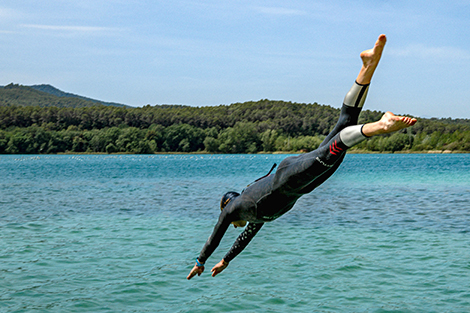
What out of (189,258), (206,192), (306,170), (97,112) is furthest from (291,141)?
(306,170)

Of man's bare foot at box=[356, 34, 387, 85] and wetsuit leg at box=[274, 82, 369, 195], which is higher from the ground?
man's bare foot at box=[356, 34, 387, 85]

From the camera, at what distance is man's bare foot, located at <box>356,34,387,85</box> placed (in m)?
5.06

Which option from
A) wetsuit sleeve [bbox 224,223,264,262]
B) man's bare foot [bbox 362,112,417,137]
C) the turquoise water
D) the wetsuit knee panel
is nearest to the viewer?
man's bare foot [bbox 362,112,417,137]

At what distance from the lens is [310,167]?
558 centimetres

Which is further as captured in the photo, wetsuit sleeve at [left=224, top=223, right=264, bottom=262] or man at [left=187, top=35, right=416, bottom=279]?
wetsuit sleeve at [left=224, top=223, right=264, bottom=262]

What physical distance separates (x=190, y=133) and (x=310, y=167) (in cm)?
17951

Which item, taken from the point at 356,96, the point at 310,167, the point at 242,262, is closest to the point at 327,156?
the point at 310,167

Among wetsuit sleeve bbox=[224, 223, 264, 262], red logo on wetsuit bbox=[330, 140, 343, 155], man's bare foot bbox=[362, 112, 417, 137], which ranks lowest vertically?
wetsuit sleeve bbox=[224, 223, 264, 262]

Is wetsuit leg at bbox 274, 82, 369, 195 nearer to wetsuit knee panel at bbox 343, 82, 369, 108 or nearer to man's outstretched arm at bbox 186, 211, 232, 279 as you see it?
wetsuit knee panel at bbox 343, 82, 369, 108

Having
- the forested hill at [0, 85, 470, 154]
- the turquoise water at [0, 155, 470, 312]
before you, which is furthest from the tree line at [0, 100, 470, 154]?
the turquoise water at [0, 155, 470, 312]

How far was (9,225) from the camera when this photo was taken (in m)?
22.3

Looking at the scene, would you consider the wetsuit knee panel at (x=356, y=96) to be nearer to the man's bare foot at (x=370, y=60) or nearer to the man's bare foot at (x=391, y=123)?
the man's bare foot at (x=370, y=60)

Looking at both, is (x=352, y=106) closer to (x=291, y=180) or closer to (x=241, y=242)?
(x=291, y=180)

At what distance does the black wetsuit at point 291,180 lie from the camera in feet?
17.9
